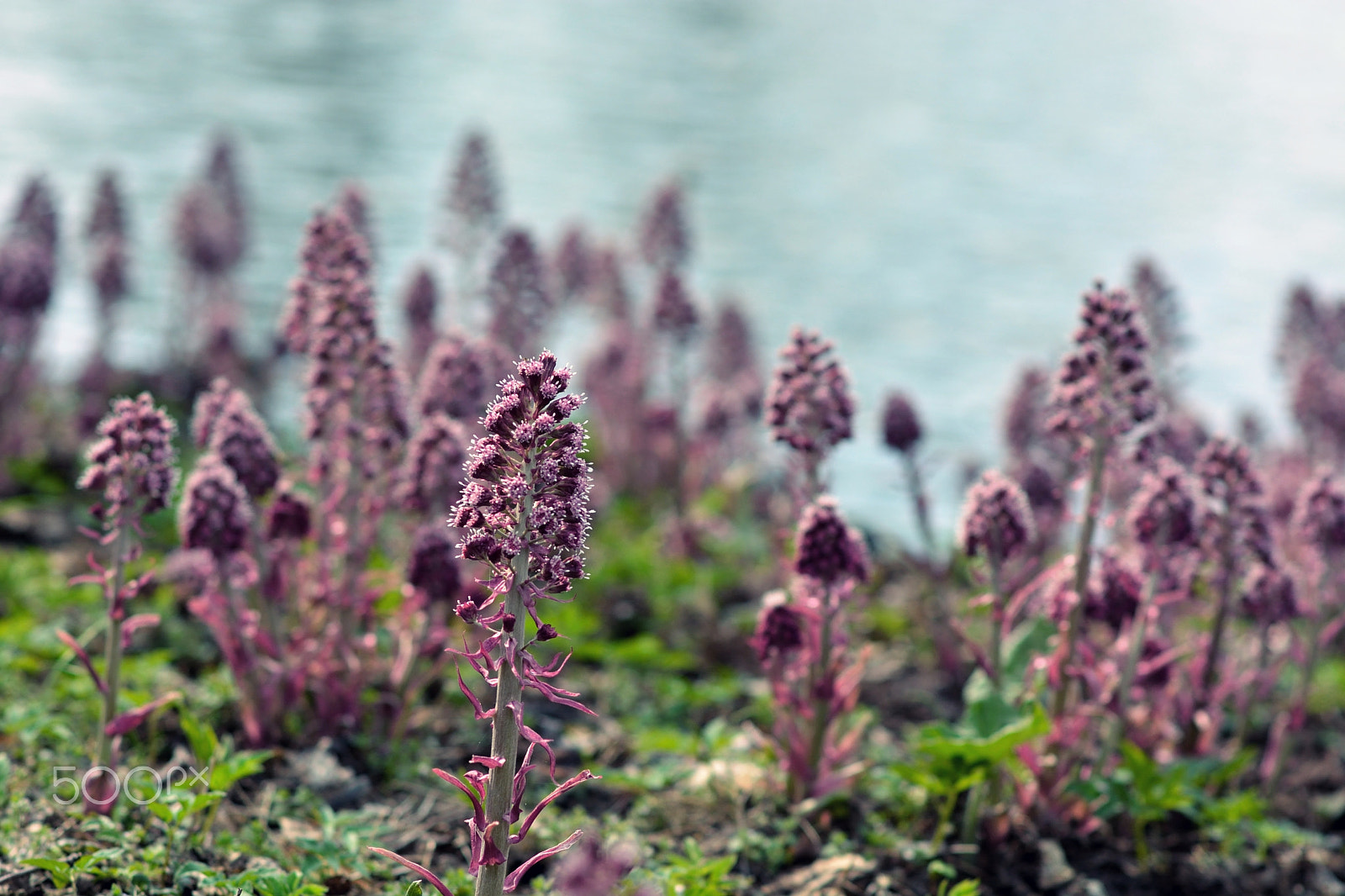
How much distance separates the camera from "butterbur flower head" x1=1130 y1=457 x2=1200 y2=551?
4328 mm

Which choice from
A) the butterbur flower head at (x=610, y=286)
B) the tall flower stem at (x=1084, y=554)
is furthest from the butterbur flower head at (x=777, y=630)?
the butterbur flower head at (x=610, y=286)

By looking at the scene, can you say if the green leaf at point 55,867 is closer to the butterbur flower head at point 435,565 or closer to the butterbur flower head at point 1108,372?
the butterbur flower head at point 435,565

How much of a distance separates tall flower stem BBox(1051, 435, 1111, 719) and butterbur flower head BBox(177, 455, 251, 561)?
9.27 feet

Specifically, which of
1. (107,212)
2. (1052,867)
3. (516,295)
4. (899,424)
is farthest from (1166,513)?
(107,212)

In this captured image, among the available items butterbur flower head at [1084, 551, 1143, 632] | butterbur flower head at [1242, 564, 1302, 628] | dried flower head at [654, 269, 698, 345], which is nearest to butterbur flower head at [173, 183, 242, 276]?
dried flower head at [654, 269, 698, 345]

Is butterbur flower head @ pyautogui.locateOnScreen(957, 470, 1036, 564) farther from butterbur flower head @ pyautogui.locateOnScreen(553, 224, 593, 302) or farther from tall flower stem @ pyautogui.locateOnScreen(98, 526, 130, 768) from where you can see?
butterbur flower head @ pyautogui.locateOnScreen(553, 224, 593, 302)

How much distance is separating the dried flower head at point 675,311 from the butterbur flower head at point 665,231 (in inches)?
31.8

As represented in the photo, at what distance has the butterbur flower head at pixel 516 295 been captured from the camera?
7.04 metres

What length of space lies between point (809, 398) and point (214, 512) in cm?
205

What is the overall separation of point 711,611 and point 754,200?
42.3ft

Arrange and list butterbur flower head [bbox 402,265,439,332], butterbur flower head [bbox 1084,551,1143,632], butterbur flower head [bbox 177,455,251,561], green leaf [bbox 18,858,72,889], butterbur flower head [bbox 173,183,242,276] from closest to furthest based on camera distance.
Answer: green leaf [bbox 18,858,72,889] → butterbur flower head [bbox 177,455,251,561] → butterbur flower head [bbox 1084,551,1143,632] → butterbur flower head [bbox 402,265,439,332] → butterbur flower head [bbox 173,183,242,276]

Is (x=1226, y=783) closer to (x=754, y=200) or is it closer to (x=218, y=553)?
(x=218, y=553)

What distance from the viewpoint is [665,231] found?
876 centimetres

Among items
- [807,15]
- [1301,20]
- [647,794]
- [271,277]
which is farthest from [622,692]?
[1301,20]
